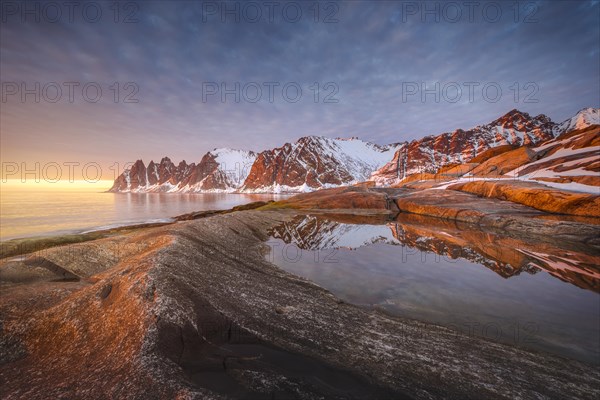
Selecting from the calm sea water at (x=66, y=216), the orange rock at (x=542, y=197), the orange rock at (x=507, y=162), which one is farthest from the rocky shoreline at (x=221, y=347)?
the orange rock at (x=507, y=162)

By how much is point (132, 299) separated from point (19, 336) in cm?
298

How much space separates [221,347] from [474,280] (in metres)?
14.7

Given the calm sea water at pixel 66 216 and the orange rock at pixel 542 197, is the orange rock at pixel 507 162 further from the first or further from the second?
the calm sea water at pixel 66 216

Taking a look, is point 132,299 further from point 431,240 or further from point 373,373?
point 431,240

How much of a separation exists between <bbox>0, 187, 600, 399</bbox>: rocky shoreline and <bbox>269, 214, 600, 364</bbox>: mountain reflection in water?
5.12ft

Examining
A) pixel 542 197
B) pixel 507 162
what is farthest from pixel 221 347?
pixel 507 162

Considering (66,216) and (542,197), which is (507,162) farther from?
(66,216)

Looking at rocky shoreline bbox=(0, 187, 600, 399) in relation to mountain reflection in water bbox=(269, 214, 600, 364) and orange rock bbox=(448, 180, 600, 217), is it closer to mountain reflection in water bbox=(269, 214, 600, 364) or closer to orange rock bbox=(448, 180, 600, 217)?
mountain reflection in water bbox=(269, 214, 600, 364)

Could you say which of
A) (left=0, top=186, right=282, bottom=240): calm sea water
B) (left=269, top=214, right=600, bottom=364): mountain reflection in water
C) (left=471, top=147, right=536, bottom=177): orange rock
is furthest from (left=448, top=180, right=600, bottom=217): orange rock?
(left=0, top=186, right=282, bottom=240): calm sea water

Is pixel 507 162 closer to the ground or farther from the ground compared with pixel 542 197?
farther from the ground

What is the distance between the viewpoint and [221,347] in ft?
22.1

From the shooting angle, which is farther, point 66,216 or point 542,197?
point 66,216

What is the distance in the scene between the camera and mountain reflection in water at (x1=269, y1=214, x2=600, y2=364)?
1011cm

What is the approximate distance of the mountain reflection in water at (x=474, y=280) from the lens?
10.1m
